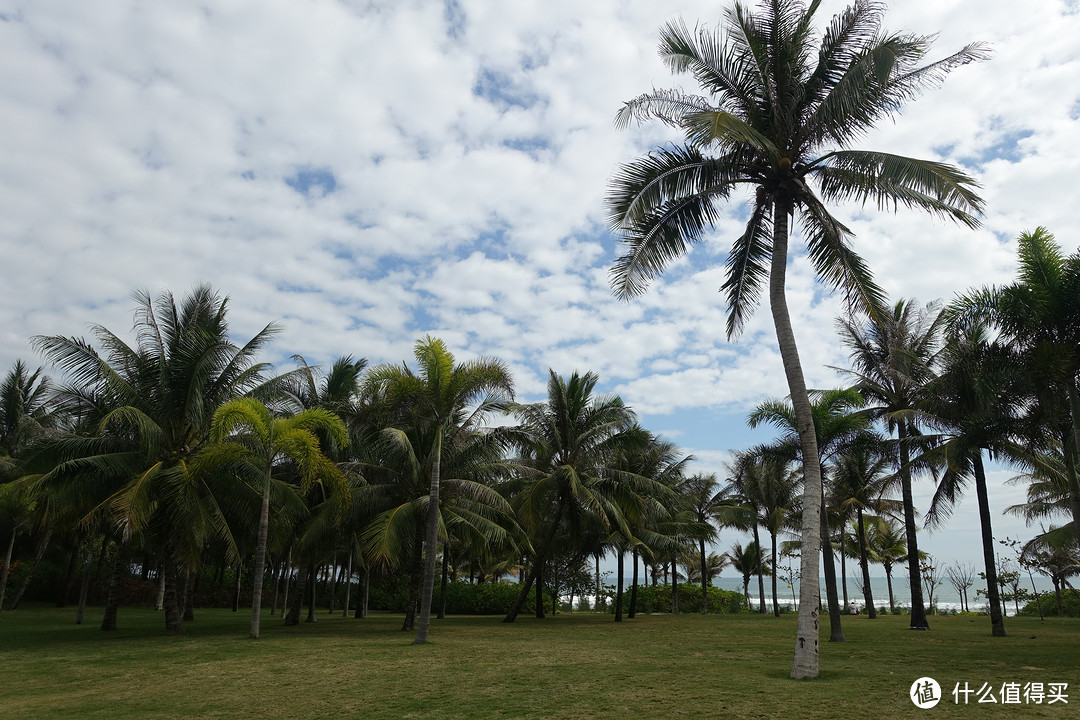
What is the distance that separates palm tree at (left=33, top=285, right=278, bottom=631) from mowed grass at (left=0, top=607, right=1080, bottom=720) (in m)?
2.80

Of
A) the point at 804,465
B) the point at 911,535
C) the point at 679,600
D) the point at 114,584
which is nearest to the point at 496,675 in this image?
the point at 804,465

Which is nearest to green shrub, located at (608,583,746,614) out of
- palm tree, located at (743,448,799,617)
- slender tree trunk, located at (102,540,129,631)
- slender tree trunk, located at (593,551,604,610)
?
slender tree trunk, located at (593,551,604,610)

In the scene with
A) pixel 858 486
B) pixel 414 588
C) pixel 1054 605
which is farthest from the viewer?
pixel 1054 605

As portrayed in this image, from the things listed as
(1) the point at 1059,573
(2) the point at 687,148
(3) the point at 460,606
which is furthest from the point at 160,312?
(1) the point at 1059,573

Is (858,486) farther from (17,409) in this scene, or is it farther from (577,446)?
(17,409)

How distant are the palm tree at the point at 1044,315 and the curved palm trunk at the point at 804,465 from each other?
6.74 meters

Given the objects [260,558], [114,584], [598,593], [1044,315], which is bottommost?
[598,593]

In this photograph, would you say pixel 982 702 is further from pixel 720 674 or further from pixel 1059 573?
pixel 1059 573

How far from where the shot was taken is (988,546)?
1902 centimetres

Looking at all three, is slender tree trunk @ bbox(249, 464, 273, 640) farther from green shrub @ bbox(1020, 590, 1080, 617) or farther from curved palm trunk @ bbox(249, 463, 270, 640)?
green shrub @ bbox(1020, 590, 1080, 617)

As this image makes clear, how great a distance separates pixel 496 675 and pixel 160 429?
38.5ft

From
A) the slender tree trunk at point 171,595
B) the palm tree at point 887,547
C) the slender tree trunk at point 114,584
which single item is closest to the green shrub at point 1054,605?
the palm tree at point 887,547

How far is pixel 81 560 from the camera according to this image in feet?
129

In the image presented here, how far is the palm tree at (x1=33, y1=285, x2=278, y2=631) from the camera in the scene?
16.9 meters
